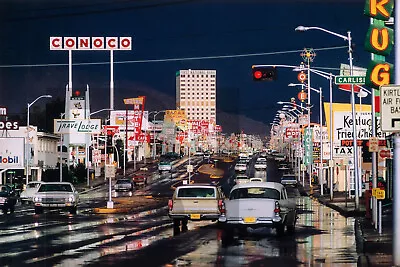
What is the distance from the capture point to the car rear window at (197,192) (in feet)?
113

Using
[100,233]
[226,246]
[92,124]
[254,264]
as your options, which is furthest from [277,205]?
[92,124]

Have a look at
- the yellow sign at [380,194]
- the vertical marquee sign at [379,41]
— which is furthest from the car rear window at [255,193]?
the vertical marquee sign at [379,41]

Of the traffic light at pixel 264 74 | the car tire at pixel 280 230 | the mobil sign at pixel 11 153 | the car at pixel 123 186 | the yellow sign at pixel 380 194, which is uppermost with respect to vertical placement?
the traffic light at pixel 264 74

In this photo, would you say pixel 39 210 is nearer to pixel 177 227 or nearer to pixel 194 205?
pixel 194 205

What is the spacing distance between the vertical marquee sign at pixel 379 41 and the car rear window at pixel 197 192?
13.4m

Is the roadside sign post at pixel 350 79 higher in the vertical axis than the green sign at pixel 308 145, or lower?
higher

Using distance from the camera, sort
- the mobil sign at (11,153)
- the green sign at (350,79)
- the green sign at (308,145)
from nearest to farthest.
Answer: the green sign at (350,79) → the mobil sign at (11,153) → the green sign at (308,145)

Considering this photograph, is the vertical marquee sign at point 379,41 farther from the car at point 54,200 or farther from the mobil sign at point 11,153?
the mobil sign at point 11,153

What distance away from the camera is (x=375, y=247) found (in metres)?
22.7

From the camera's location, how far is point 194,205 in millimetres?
33344

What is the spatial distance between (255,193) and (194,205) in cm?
497

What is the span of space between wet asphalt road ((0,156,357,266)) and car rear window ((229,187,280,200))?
141cm

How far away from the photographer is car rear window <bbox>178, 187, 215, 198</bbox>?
113 feet

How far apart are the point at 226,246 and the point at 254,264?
4952 mm
